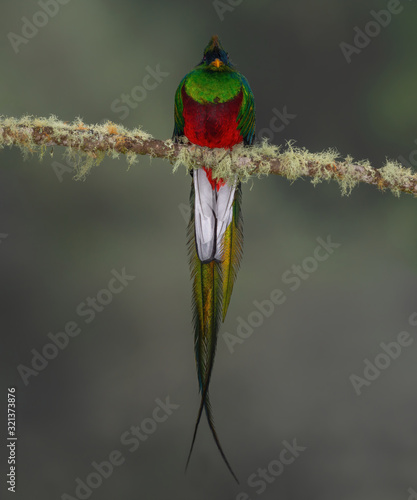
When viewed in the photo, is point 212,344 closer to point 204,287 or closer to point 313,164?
point 204,287

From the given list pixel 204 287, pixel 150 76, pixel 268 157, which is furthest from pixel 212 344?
pixel 150 76

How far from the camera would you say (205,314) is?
2648mm

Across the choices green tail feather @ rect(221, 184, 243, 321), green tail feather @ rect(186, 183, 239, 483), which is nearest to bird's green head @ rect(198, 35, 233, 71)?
green tail feather @ rect(221, 184, 243, 321)

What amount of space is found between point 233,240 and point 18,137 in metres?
1.09

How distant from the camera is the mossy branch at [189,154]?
2.54 meters

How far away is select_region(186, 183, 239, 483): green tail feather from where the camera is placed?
248 cm

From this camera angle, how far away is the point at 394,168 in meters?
2.78

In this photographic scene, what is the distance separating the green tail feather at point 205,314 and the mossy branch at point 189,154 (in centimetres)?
35

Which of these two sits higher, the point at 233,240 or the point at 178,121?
the point at 178,121

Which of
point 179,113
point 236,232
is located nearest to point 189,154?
point 179,113

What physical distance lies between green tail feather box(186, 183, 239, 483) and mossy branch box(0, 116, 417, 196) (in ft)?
1.16

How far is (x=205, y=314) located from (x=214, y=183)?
0.68 m

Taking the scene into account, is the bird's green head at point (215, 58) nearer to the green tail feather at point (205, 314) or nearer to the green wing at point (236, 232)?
the green wing at point (236, 232)

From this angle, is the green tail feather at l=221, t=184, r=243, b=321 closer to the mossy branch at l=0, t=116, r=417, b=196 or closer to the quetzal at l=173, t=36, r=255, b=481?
the quetzal at l=173, t=36, r=255, b=481
